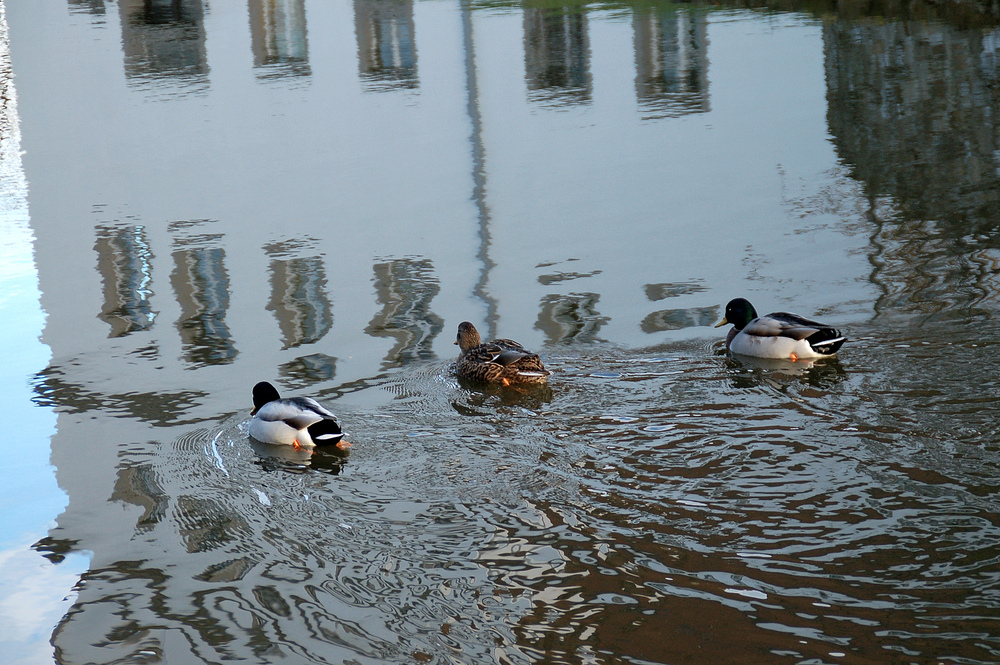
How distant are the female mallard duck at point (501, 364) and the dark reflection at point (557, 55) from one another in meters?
10.8

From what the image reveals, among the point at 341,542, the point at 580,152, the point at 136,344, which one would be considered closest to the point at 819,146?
the point at 580,152

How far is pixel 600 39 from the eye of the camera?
23797 mm

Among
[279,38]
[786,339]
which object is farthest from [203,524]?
[279,38]

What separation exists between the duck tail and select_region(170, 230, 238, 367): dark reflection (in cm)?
198

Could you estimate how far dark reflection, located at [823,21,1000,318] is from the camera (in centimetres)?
788

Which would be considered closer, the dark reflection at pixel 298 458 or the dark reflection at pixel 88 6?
the dark reflection at pixel 298 458

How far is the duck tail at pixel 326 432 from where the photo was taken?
→ 5766 mm

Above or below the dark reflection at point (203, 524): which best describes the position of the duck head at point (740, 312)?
above

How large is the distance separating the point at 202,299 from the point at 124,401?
2129 mm

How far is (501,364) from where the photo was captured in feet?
21.6

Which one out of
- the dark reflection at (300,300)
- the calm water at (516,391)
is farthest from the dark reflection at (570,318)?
the dark reflection at (300,300)

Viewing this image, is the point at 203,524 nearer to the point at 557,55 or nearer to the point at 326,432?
the point at 326,432

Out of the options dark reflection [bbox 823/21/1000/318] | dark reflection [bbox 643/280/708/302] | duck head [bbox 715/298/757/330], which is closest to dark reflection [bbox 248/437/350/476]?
duck head [bbox 715/298/757/330]

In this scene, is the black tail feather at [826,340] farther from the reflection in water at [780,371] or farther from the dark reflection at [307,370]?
the dark reflection at [307,370]
